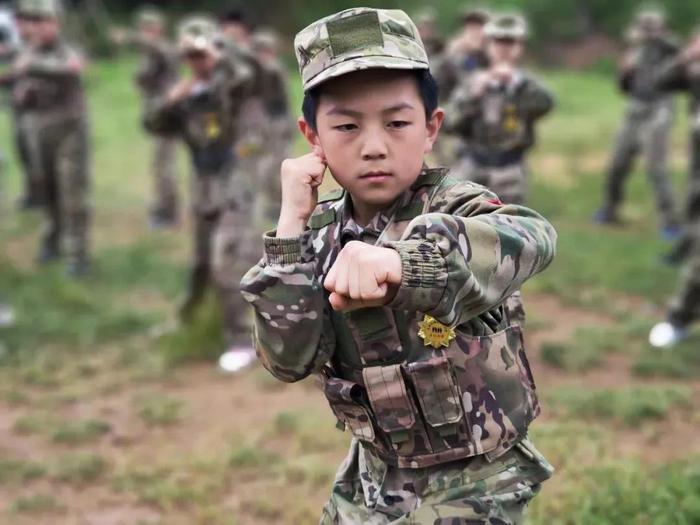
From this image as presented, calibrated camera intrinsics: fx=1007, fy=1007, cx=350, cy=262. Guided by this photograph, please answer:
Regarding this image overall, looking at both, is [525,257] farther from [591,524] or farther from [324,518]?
[591,524]

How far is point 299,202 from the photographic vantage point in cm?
227

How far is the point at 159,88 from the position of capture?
11.1m

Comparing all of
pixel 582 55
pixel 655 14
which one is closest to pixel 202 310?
pixel 655 14

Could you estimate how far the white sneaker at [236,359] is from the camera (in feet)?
20.9

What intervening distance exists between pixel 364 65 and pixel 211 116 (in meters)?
4.24

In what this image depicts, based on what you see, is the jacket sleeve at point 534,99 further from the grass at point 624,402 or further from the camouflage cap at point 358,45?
the camouflage cap at point 358,45

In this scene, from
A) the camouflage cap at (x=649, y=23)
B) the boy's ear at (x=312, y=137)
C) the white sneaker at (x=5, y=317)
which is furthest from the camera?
the camouflage cap at (x=649, y=23)

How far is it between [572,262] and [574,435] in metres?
3.96

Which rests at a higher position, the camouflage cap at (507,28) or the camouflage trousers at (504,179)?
the camouflage cap at (507,28)

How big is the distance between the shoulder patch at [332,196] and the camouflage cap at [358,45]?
345 millimetres

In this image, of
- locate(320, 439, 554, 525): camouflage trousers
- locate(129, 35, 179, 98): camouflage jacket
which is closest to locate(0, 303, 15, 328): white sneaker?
locate(129, 35, 179, 98): camouflage jacket

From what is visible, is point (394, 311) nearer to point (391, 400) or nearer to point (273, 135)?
point (391, 400)

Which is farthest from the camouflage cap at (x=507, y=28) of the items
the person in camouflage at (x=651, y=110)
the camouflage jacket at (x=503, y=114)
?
the person in camouflage at (x=651, y=110)

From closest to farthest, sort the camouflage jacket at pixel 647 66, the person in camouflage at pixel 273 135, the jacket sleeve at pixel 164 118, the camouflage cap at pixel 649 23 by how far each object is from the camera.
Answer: the jacket sleeve at pixel 164 118
the camouflage cap at pixel 649 23
the camouflage jacket at pixel 647 66
the person in camouflage at pixel 273 135
